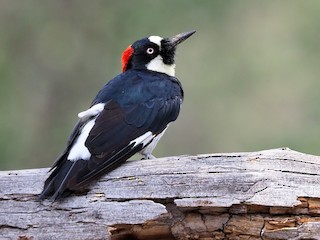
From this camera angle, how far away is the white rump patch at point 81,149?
421 centimetres

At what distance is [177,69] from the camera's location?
36.2 ft

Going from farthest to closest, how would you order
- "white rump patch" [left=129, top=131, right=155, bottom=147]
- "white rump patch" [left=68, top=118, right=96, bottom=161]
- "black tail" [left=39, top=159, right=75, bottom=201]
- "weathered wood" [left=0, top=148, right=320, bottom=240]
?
"white rump patch" [left=129, top=131, right=155, bottom=147], "white rump patch" [left=68, top=118, right=96, bottom=161], "black tail" [left=39, top=159, right=75, bottom=201], "weathered wood" [left=0, top=148, right=320, bottom=240]

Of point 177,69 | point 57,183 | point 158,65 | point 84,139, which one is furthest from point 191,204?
point 177,69

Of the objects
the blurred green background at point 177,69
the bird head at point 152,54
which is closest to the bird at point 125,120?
the bird head at point 152,54

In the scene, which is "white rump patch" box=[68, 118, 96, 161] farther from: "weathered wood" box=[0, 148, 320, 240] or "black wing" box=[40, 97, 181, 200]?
"weathered wood" box=[0, 148, 320, 240]

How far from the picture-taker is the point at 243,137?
35.5 feet

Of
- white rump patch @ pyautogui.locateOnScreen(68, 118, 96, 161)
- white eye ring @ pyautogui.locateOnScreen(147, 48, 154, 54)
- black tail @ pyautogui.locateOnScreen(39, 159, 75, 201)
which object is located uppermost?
white eye ring @ pyautogui.locateOnScreen(147, 48, 154, 54)

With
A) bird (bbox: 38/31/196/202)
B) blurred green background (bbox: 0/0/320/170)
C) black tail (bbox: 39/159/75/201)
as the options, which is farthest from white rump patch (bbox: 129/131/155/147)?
blurred green background (bbox: 0/0/320/170)

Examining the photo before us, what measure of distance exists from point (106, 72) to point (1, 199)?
681 cm

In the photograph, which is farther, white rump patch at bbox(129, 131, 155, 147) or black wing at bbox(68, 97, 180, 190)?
white rump patch at bbox(129, 131, 155, 147)

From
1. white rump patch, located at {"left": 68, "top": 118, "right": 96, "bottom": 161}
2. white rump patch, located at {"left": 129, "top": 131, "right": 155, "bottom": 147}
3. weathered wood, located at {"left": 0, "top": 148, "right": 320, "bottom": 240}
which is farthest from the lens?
white rump patch, located at {"left": 129, "top": 131, "right": 155, "bottom": 147}

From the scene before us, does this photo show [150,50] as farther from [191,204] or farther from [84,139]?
[191,204]

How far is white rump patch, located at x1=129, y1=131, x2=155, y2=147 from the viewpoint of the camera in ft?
14.4

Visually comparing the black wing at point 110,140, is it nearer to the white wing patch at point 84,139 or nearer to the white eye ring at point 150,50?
the white wing patch at point 84,139
